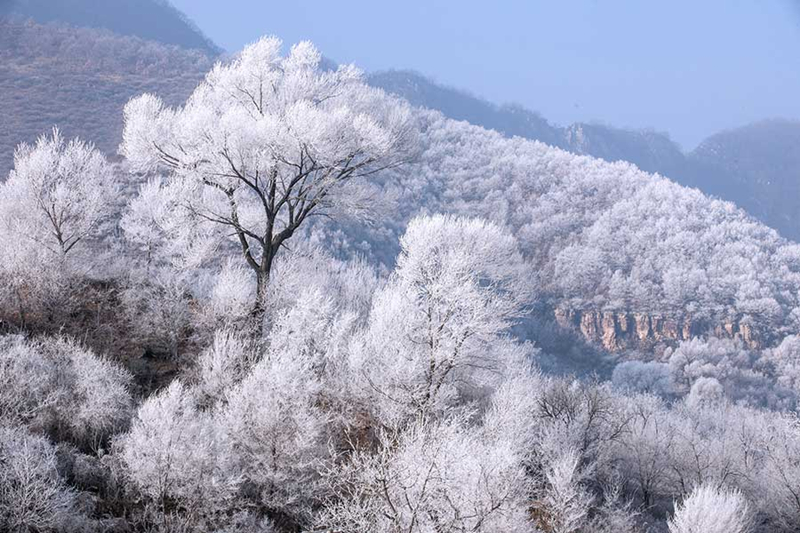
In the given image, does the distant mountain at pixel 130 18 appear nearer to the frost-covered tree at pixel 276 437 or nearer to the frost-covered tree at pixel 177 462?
the frost-covered tree at pixel 276 437

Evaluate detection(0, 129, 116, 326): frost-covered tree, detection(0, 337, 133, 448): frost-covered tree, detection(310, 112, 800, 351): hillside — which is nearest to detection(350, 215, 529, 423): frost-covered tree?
detection(0, 337, 133, 448): frost-covered tree

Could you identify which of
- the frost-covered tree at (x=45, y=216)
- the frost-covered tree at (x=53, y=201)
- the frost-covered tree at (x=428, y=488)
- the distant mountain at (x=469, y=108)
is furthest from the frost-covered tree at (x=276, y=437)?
the distant mountain at (x=469, y=108)

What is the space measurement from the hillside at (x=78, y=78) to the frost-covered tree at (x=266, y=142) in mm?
48075

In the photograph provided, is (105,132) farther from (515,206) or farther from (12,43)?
(515,206)

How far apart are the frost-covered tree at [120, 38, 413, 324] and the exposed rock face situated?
65444 mm

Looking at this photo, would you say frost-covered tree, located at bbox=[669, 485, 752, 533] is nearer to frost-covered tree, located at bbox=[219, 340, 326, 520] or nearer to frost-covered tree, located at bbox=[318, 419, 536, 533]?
frost-covered tree, located at bbox=[318, 419, 536, 533]

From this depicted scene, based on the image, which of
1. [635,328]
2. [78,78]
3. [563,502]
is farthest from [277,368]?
[78,78]

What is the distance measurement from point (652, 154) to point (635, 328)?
12702 centimetres

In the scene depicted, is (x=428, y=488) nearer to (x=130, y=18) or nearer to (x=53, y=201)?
(x=53, y=201)

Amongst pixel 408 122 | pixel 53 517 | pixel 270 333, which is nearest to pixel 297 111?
pixel 408 122

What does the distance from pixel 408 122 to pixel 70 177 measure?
997 centimetres

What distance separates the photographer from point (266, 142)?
13.1 m

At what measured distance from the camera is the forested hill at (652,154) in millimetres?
163375

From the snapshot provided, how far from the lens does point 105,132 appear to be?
72.2 meters
